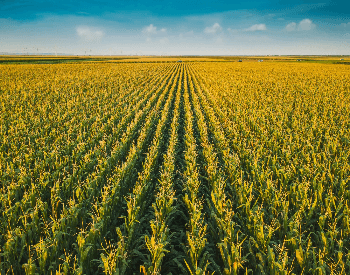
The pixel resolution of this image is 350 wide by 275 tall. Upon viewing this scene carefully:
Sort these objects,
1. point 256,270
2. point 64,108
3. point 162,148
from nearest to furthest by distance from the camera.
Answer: point 256,270
point 162,148
point 64,108

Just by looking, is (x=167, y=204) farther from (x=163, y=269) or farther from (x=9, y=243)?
(x=9, y=243)

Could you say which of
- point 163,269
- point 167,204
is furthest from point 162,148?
point 163,269

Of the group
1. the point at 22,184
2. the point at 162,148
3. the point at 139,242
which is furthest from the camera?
the point at 162,148

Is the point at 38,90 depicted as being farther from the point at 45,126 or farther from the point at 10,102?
the point at 45,126

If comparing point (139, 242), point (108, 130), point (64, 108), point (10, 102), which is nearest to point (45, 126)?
point (108, 130)

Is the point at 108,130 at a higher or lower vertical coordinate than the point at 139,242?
higher

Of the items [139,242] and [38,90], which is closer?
[139,242]

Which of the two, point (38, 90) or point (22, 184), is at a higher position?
point (38, 90)

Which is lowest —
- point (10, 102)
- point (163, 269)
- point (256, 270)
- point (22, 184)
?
point (163, 269)

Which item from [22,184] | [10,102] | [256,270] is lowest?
[256,270]
